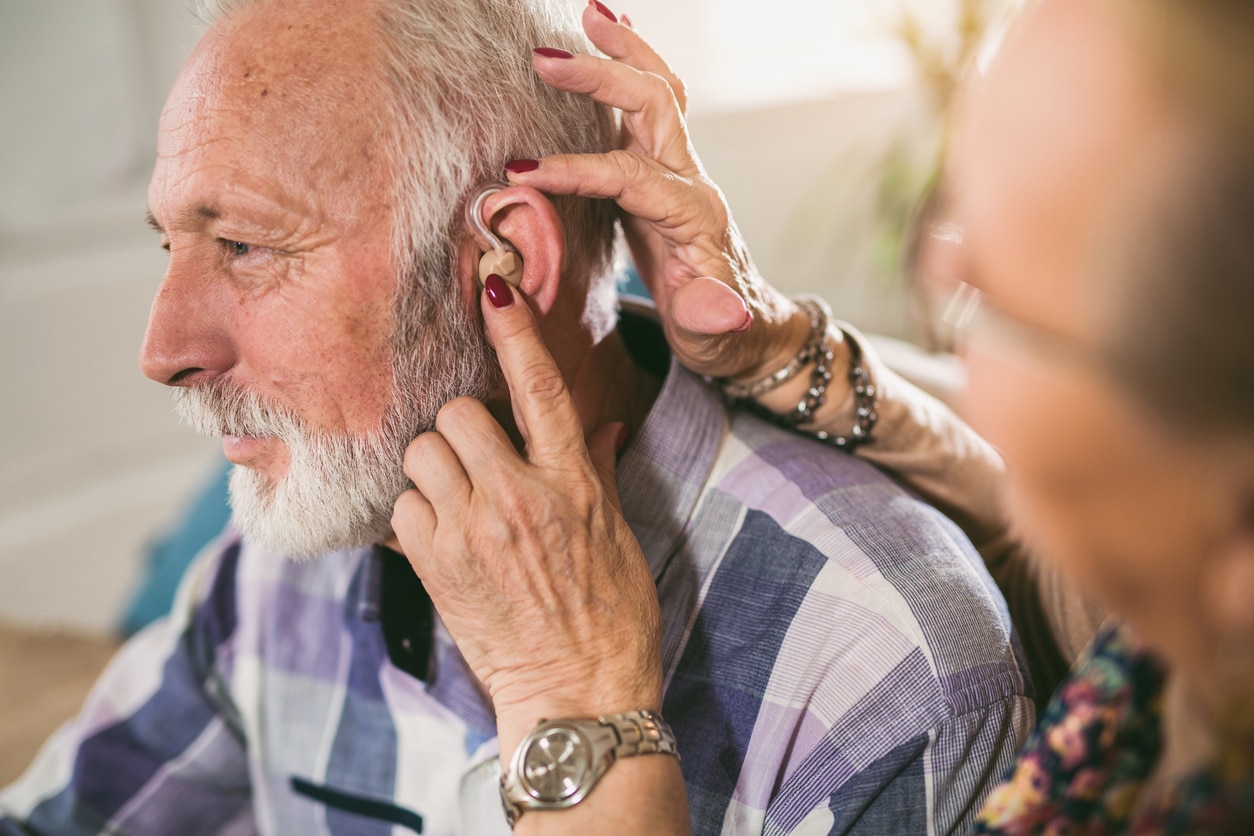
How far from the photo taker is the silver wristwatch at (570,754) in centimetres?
83

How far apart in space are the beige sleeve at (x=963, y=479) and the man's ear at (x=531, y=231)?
36 cm

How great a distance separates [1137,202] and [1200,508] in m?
0.16

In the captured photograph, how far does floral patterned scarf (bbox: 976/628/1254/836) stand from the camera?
66 centimetres

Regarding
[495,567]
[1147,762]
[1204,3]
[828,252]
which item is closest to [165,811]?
[495,567]

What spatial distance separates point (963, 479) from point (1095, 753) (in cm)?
56

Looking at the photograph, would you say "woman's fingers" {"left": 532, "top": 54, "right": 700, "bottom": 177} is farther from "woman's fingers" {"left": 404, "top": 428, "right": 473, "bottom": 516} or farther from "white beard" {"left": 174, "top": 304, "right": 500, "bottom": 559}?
"woman's fingers" {"left": 404, "top": 428, "right": 473, "bottom": 516}

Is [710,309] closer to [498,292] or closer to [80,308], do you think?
[498,292]

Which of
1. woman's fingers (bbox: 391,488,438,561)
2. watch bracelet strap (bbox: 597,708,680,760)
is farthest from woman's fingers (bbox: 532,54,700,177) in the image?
watch bracelet strap (bbox: 597,708,680,760)

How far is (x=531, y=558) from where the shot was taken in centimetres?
89

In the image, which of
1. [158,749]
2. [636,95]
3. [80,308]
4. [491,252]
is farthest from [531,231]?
[80,308]

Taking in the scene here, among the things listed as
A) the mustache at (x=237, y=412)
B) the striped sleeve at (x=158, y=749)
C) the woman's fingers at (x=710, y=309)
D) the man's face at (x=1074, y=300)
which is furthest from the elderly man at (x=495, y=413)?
the man's face at (x=1074, y=300)

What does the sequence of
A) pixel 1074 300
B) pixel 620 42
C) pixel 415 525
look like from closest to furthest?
pixel 1074 300 → pixel 415 525 → pixel 620 42

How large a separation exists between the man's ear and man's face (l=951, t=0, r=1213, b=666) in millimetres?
519

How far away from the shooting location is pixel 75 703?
262cm
